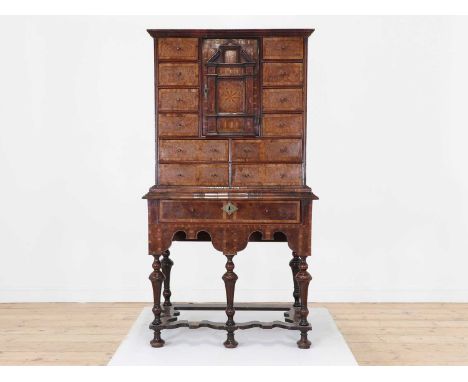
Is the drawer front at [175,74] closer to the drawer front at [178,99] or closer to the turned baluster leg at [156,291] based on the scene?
the drawer front at [178,99]

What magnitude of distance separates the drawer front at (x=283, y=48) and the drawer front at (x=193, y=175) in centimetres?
86

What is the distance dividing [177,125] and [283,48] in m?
0.94

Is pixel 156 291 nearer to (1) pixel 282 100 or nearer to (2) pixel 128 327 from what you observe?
(2) pixel 128 327

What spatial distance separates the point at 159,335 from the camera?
4.12 m

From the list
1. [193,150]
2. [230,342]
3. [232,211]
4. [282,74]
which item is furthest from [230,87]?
[230,342]

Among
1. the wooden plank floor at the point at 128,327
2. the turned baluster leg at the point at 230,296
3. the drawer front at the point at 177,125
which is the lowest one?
the wooden plank floor at the point at 128,327

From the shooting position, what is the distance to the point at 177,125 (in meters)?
4.18

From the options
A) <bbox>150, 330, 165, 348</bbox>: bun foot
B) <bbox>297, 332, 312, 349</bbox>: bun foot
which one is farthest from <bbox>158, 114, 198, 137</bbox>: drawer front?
<bbox>297, 332, 312, 349</bbox>: bun foot

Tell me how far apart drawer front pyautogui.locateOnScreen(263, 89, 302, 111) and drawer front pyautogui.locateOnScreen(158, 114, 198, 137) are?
0.52 m

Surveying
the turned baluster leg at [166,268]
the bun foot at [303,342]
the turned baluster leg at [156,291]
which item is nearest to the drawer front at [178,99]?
the turned baluster leg at [156,291]

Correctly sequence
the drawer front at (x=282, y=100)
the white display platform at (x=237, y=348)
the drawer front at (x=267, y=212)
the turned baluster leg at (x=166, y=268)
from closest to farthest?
the white display platform at (x=237, y=348) < the drawer front at (x=267, y=212) < the drawer front at (x=282, y=100) < the turned baluster leg at (x=166, y=268)

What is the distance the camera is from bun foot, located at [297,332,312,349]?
408 cm

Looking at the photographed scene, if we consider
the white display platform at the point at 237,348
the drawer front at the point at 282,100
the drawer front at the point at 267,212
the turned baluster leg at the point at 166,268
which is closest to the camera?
the white display platform at the point at 237,348

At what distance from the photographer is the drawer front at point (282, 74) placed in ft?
13.6
